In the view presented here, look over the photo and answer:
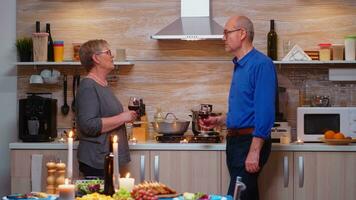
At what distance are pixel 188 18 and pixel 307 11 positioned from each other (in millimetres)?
962

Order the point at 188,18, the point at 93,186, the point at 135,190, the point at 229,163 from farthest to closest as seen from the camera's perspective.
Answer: the point at 188,18 < the point at 229,163 < the point at 93,186 < the point at 135,190

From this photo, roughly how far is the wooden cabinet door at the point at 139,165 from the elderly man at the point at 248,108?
0.85 meters

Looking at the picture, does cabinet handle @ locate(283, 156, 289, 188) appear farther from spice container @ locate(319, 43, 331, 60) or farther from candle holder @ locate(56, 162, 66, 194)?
candle holder @ locate(56, 162, 66, 194)

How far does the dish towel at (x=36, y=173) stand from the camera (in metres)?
3.37

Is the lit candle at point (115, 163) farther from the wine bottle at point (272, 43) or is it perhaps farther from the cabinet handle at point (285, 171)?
the wine bottle at point (272, 43)

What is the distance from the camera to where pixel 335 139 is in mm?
4941

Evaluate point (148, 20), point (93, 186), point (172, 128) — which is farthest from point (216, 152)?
point (93, 186)

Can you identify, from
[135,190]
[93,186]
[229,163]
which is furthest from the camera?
[229,163]

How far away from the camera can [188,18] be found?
5402 millimetres

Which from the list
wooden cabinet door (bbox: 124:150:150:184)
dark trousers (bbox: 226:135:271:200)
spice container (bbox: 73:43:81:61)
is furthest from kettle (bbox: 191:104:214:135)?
spice container (bbox: 73:43:81:61)

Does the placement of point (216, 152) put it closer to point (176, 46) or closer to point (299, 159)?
point (299, 159)

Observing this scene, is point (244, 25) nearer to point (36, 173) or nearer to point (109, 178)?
point (109, 178)

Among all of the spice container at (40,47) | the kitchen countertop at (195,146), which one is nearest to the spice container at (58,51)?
the spice container at (40,47)

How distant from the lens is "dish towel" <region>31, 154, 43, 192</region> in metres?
3.37
